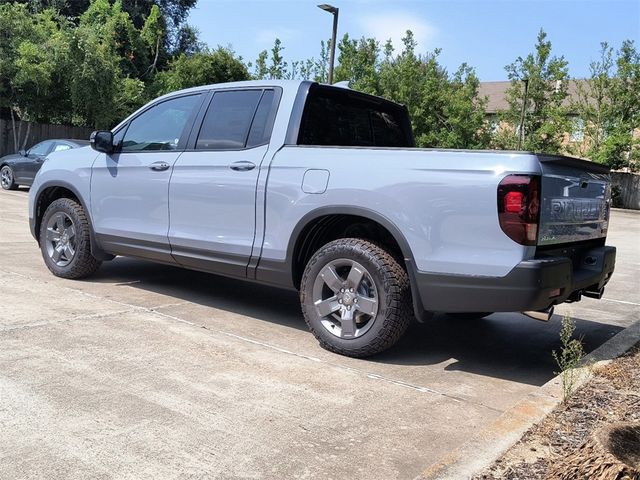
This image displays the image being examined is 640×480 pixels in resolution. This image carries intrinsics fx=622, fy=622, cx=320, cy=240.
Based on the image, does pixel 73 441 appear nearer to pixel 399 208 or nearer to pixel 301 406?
pixel 301 406

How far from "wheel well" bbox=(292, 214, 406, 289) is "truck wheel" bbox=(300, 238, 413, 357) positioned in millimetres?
175

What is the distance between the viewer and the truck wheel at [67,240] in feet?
20.7

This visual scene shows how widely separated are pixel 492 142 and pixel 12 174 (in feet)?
84.3

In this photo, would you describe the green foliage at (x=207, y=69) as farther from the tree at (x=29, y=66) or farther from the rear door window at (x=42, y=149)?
the rear door window at (x=42, y=149)

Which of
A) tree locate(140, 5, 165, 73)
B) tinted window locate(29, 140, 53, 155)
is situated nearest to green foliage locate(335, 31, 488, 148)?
tree locate(140, 5, 165, 73)

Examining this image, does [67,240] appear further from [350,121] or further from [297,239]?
[350,121]

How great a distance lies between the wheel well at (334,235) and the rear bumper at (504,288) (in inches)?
15.4

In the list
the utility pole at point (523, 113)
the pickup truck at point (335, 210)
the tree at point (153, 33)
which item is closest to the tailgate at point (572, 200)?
the pickup truck at point (335, 210)

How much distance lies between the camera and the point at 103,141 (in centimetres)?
601

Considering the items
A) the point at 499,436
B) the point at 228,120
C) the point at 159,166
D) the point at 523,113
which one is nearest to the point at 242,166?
the point at 228,120

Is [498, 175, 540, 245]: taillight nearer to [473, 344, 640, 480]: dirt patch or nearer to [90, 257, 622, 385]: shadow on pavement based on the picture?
[473, 344, 640, 480]: dirt patch

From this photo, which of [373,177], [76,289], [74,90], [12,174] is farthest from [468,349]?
[74,90]

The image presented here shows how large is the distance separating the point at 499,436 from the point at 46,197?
5625mm

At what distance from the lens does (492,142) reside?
1372 inches
